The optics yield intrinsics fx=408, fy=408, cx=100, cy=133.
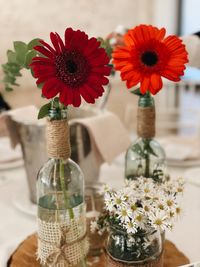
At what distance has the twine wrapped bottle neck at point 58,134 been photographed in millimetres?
621

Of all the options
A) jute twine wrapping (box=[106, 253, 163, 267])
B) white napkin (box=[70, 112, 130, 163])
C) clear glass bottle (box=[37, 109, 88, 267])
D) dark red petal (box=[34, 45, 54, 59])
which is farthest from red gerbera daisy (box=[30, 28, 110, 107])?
white napkin (box=[70, 112, 130, 163])

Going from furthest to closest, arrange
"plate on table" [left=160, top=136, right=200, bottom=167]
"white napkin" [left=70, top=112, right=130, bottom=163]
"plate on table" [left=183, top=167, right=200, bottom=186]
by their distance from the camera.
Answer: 1. "plate on table" [left=160, top=136, right=200, bottom=167]
2. "plate on table" [left=183, top=167, right=200, bottom=186]
3. "white napkin" [left=70, top=112, right=130, bottom=163]

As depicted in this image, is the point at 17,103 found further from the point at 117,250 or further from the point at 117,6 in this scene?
the point at 117,250

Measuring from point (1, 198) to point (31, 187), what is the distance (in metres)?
0.11

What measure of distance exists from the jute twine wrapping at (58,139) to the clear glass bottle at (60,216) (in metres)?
0.01

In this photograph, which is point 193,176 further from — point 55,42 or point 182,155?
point 55,42

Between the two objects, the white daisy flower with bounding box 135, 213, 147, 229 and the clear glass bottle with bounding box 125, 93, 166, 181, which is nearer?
the white daisy flower with bounding box 135, 213, 147, 229

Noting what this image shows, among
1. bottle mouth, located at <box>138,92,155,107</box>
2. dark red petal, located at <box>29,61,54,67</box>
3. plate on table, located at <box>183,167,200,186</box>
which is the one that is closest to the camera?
Result: dark red petal, located at <box>29,61,54,67</box>

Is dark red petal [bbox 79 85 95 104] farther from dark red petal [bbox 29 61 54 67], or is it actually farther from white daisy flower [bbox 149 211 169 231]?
white daisy flower [bbox 149 211 169 231]

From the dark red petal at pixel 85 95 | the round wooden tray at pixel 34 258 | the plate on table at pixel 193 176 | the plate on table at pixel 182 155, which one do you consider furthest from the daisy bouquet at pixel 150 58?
the plate on table at pixel 182 155

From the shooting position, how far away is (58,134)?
0.63 m

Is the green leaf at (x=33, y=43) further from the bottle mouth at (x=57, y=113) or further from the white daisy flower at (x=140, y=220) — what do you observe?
the white daisy flower at (x=140, y=220)

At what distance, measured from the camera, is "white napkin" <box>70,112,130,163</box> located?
104 cm

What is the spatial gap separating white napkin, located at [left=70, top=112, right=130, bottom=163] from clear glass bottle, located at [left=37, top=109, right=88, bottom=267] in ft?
1.12
